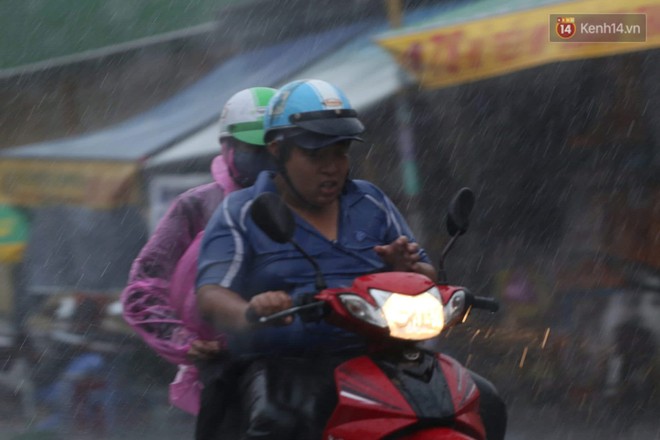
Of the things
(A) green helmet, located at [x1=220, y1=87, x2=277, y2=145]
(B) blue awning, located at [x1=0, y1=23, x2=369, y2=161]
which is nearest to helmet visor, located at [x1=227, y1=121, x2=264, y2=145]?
(A) green helmet, located at [x1=220, y1=87, x2=277, y2=145]

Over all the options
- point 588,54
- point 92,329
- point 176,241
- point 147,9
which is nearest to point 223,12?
point 147,9

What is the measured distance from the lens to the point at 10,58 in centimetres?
1186

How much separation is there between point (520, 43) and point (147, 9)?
441 centimetres

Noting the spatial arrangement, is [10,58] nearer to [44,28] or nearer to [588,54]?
[44,28]

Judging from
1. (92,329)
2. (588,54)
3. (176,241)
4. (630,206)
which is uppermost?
(588,54)

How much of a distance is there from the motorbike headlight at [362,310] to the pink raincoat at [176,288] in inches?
51.9

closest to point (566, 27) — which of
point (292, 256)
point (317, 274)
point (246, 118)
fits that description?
point (246, 118)

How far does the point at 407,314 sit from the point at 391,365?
14 centimetres

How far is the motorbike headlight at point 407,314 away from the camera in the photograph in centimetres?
325


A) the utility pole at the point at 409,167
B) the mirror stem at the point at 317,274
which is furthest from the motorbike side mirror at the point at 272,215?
the utility pole at the point at 409,167

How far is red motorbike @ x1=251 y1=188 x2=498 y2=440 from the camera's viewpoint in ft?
10.5

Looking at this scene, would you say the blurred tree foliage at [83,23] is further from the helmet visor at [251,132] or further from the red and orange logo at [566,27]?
the helmet visor at [251,132]

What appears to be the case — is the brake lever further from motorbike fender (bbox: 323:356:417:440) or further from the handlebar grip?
the handlebar grip

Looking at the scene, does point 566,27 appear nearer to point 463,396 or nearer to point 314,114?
point 314,114
